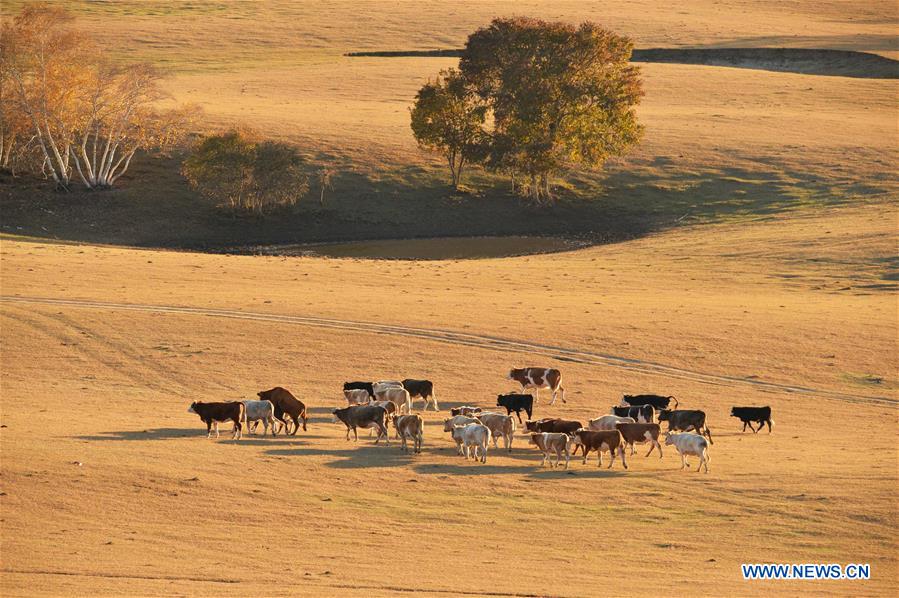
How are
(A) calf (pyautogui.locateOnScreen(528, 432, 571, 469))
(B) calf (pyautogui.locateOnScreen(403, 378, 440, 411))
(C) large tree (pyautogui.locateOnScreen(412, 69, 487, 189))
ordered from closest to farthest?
(A) calf (pyautogui.locateOnScreen(528, 432, 571, 469)) < (B) calf (pyautogui.locateOnScreen(403, 378, 440, 411)) < (C) large tree (pyautogui.locateOnScreen(412, 69, 487, 189))

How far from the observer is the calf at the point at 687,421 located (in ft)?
100.0

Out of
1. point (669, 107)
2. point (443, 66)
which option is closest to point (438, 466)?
point (669, 107)

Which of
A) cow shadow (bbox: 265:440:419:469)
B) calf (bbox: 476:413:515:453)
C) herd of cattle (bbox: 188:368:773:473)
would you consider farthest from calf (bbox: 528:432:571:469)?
cow shadow (bbox: 265:440:419:469)

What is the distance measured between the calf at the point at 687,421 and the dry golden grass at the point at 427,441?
552 mm

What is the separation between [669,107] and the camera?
4058 inches

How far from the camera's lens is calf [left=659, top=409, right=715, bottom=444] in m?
30.5

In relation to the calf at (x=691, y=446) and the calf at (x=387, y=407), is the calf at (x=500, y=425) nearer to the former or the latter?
the calf at (x=387, y=407)

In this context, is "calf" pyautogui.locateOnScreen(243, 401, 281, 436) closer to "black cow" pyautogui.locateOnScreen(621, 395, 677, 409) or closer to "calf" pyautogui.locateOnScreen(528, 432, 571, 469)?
"calf" pyautogui.locateOnScreen(528, 432, 571, 469)

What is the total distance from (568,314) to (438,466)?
60.0 ft

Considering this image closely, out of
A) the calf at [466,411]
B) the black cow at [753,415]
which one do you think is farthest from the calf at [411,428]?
the black cow at [753,415]

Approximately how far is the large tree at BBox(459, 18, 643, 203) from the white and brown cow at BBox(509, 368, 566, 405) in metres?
41.5

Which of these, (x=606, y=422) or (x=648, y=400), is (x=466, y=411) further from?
(x=648, y=400)

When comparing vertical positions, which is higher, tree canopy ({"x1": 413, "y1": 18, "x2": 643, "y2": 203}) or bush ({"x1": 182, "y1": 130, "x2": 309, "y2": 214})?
tree canopy ({"x1": 413, "y1": 18, "x2": 643, "y2": 203})

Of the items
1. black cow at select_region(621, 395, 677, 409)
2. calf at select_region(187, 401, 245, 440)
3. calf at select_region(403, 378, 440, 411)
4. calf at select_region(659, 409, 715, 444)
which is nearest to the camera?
calf at select_region(187, 401, 245, 440)
